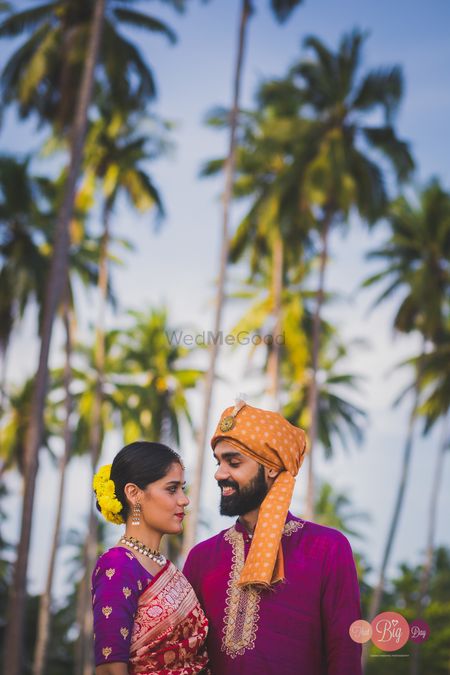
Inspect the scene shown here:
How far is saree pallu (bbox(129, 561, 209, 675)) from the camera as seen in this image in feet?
10.6

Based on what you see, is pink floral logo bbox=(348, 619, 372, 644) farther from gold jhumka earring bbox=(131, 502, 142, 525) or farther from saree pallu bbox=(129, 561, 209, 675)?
gold jhumka earring bbox=(131, 502, 142, 525)

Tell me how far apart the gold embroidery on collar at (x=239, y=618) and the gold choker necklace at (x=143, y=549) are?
1.08 ft

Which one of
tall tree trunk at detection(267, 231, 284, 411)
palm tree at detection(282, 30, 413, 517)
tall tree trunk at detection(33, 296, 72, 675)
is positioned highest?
palm tree at detection(282, 30, 413, 517)

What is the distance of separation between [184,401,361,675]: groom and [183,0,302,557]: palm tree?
13.1 metres

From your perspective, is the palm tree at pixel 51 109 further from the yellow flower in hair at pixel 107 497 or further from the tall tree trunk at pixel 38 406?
the yellow flower in hair at pixel 107 497

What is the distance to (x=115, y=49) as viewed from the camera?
67.3 feet

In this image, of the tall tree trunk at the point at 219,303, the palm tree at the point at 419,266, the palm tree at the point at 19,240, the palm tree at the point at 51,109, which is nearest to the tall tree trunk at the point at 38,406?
the palm tree at the point at 51,109

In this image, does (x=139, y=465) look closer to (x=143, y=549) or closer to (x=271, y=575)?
(x=143, y=549)

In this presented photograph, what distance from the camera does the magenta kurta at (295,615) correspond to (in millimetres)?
3406

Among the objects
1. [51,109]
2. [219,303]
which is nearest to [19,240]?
[51,109]

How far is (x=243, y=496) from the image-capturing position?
3.57 m

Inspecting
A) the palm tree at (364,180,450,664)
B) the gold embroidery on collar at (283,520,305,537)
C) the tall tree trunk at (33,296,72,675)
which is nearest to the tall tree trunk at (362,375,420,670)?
the palm tree at (364,180,450,664)

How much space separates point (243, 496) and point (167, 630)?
1.96 feet

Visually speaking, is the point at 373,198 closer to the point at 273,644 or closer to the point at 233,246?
the point at 233,246
